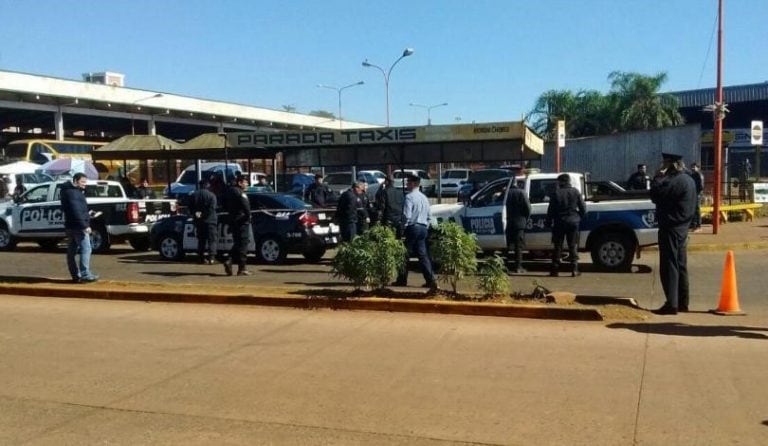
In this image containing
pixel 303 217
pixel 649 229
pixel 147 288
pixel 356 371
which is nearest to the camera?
pixel 356 371

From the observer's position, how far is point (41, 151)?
43.4 metres

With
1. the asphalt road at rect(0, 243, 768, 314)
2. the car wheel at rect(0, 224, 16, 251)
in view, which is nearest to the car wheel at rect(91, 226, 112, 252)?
the asphalt road at rect(0, 243, 768, 314)

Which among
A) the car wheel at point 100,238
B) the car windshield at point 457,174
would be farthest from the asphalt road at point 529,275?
the car windshield at point 457,174

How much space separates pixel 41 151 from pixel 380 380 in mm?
42152

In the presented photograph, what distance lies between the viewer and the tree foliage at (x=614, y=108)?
5059 centimetres

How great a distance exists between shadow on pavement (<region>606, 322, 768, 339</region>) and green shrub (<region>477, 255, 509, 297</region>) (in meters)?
1.42

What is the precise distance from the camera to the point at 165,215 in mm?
18125

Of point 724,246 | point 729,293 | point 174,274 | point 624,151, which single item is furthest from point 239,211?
point 624,151

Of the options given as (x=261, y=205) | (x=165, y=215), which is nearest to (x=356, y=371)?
(x=261, y=205)

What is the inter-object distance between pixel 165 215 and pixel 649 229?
11.1 m

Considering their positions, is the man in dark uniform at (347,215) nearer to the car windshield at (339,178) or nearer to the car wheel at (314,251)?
the car wheel at (314,251)

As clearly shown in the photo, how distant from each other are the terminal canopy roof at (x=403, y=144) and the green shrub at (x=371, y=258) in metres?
10.5

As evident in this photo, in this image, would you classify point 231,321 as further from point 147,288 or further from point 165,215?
point 165,215

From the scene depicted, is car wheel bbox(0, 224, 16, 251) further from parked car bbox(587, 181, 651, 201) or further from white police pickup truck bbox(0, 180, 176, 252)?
parked car bbox(587, 181, 651, 201)
